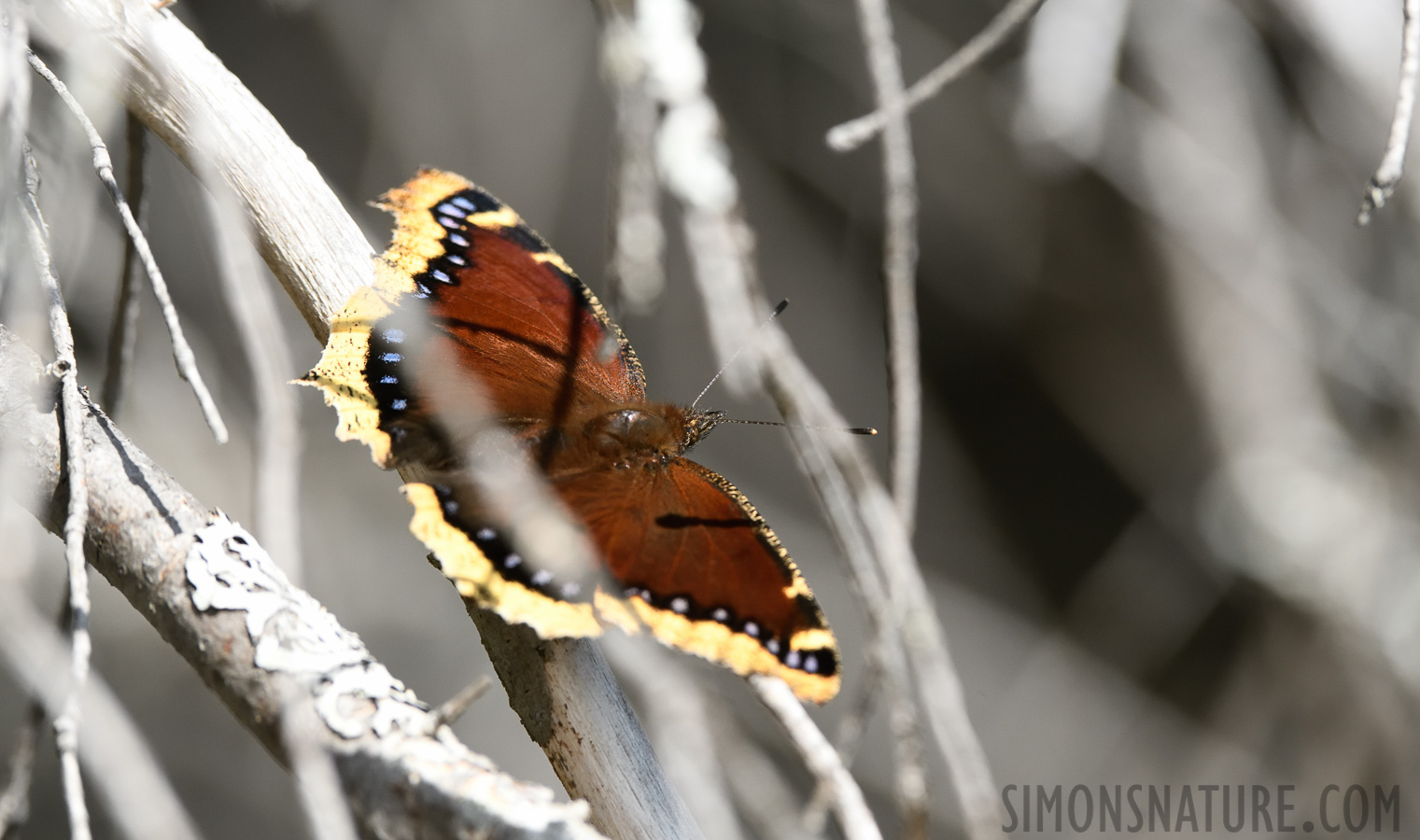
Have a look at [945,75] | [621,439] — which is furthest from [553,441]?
[945,75]

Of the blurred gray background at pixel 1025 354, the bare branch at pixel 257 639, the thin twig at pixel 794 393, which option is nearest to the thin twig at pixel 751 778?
the thin twig at pixel 794 393

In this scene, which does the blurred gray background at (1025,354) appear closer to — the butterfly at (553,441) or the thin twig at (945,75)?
the butterfly at (553,441)

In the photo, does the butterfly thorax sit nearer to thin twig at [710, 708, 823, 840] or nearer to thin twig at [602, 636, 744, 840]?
thin twig at [602, 636, 744, 840]

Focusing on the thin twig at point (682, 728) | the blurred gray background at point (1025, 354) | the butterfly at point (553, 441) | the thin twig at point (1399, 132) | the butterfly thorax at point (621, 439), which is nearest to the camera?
the thin twig at point (1399, 132)

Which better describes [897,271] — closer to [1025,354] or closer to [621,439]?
[621,439]

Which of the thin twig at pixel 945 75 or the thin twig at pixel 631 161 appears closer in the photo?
the thin twig at pixel 945 75

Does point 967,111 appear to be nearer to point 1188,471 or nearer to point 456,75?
point 1188,471

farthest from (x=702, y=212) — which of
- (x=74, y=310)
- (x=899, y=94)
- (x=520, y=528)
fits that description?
(x=74, y=310)
